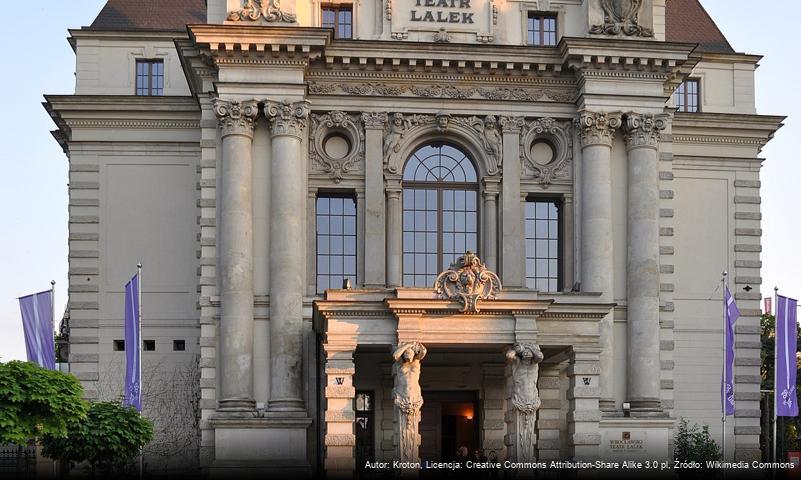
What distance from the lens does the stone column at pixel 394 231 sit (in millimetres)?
53281

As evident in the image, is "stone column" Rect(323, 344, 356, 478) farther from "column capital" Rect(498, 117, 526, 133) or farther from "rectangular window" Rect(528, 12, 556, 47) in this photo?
"rectangular window" Rect(528, 12, 556, 47)

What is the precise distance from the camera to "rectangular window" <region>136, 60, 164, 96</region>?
63.0m

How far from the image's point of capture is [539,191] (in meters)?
54.5

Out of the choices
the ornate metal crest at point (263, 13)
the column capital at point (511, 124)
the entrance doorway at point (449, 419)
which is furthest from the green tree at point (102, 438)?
the column capital at point (511, 124)

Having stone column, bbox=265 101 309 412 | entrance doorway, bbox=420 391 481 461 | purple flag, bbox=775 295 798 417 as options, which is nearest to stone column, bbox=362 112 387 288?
stone column, bbox=265 101 309 412

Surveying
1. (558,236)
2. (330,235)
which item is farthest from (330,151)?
(558,236)

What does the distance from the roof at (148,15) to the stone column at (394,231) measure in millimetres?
15800

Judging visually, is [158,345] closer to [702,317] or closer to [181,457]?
[181,457]

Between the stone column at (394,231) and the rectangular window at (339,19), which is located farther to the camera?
the rectangular window at (339,19)

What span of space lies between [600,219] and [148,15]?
23786mm

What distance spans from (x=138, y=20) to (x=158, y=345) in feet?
50.0

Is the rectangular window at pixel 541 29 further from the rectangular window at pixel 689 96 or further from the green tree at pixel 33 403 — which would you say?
the green tree at pixel 33 403

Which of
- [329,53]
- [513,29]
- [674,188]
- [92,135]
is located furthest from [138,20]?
[674,188]

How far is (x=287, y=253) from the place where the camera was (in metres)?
51.8
